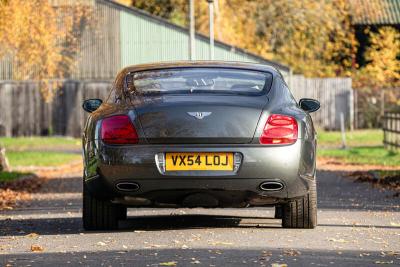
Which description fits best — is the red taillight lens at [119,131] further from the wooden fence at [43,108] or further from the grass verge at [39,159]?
the wooden fence at [43,108]

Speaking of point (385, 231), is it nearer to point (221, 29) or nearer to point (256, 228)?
point (256, 228)

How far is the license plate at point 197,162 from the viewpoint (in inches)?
436

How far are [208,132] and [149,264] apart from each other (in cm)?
230

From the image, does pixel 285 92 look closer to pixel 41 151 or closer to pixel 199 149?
pixel 199 149

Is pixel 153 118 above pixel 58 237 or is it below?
above

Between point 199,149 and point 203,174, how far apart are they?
0.21m

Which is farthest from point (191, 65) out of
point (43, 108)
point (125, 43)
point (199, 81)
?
point (43, 108)

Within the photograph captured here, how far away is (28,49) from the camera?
3466cm

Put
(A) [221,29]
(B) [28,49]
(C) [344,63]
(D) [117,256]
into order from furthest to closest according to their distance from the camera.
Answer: (C) [344,63] < (A) [221,29] < (B) [28,49] < (D) [117,256]

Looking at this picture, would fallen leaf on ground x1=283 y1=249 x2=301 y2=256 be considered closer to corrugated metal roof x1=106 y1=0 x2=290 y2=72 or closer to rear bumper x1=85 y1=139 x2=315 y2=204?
rear bumper x1=85 y1=139 x2=315 y2=204

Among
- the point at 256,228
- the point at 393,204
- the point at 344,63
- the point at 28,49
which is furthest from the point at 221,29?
the point at 256,228

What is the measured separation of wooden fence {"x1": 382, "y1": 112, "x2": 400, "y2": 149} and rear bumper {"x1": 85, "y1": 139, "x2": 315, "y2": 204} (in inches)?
851

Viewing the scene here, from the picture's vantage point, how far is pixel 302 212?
1184cm

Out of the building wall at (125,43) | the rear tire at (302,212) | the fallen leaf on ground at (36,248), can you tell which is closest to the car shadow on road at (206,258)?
the fallen leaf on ground at (36,248)
